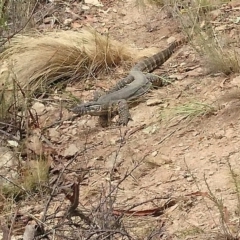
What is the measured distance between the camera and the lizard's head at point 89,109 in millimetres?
5633

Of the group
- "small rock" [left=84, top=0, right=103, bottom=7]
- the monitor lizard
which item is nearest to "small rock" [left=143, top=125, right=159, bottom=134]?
the monitor lizard

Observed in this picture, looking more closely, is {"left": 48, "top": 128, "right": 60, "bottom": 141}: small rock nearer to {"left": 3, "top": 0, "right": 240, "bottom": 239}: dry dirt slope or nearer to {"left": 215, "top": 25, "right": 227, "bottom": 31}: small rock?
{"left": 3, "top": 0, "right": 240, "bottom": 239}: dry dirt slope

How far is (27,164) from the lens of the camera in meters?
4.82

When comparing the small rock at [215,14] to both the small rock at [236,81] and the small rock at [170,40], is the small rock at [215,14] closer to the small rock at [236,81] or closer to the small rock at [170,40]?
the small rock at [170,40]

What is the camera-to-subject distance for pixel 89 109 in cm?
566

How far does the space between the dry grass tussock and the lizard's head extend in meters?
0.76

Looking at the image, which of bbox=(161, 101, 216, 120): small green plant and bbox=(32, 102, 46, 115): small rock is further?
bbox=(32, 102, 46, 115): small rock

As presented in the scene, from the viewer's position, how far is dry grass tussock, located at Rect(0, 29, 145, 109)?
6363mm

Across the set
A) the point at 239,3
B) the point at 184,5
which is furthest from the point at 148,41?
the point at 239,3

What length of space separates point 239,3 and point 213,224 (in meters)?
3.78

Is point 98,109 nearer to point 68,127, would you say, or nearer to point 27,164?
point 68,127

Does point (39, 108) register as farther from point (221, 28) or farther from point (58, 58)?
point (221, 28)

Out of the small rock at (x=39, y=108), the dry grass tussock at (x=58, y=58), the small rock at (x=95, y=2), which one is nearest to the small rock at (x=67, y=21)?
the small rock at (x=95, y=2)

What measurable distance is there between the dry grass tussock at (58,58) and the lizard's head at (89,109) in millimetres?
756
